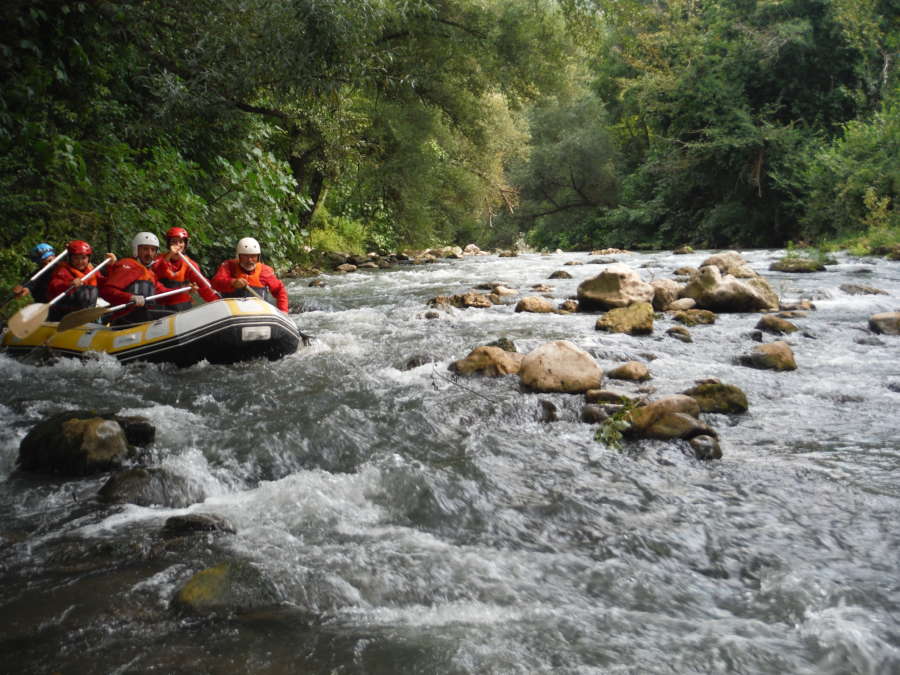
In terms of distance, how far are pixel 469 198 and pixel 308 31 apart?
57.9ft

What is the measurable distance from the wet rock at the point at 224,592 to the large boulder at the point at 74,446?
1.66 m

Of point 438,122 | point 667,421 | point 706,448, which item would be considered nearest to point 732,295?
point 667,421

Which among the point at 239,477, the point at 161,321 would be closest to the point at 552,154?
the point at 161,321

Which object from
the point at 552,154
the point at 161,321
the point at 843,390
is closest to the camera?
the point at 843,390

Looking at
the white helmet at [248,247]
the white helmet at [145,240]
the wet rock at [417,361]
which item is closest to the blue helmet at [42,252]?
the white helmet at [145,240]

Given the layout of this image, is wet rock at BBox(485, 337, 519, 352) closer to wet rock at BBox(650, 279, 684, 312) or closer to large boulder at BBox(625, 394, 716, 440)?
large boulder at BBox(625, 394, 716, 440)

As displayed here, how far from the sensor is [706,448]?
411cm

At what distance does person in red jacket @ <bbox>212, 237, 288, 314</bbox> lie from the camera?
750 cm

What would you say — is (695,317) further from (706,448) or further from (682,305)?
(706,448)

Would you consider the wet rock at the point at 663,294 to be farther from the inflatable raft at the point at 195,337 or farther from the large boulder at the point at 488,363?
the inflatable raft at the point at 195,337

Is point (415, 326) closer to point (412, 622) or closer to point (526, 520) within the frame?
point (526, 520)

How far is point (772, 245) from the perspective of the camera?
21.0 meters

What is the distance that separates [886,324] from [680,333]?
2.10 meters

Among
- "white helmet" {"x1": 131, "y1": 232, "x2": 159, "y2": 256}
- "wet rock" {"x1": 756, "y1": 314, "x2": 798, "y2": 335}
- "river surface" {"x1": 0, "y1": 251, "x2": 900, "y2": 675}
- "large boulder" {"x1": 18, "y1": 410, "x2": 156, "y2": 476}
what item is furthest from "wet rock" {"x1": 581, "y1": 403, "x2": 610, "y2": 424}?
"white helmet" {"x1": 131, "y1": 232, "x2": 159, "y2": 256}
